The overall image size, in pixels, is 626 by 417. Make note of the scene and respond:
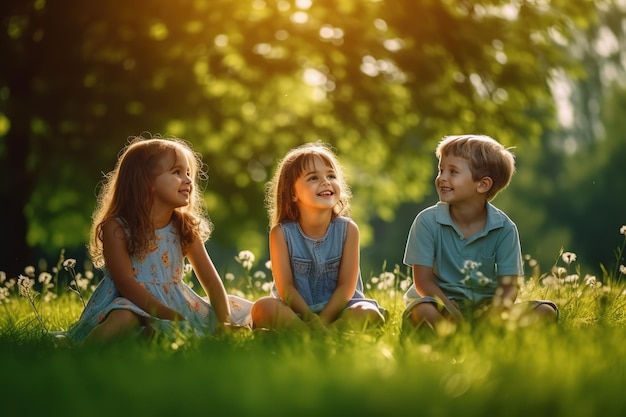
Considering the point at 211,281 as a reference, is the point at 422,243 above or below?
above

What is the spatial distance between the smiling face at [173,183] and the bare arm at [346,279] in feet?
3.33

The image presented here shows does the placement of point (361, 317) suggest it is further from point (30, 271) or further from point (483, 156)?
point (30, 271)

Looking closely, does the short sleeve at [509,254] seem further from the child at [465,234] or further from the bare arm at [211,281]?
the bare arm at [211,281]

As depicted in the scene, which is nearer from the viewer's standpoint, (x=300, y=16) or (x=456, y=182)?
(x=456, y=182)

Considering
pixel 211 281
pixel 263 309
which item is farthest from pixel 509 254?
pixel 211 281

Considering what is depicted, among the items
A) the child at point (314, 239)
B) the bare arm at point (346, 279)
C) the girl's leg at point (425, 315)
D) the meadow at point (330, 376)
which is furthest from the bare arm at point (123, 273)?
the girl's leg at point (425, 315)

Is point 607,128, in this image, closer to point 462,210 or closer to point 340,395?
point 462,210

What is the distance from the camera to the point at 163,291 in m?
5.13

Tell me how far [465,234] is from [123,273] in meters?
2.01

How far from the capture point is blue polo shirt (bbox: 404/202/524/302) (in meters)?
5.00

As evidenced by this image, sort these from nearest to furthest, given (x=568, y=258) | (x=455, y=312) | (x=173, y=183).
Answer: (x=455, y=312) < (x=568, y=258) < (x=173, y=183)

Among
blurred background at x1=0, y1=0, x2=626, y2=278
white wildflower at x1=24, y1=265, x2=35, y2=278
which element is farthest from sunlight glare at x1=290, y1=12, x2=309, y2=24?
white wildflower at x1=24, y1=265, x2=35, y2=278

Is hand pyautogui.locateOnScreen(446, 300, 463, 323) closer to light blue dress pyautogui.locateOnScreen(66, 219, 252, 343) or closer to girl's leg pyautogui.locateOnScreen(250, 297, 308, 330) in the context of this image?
girl's leg pyautogui.locateOnScreen(250, 297, 308, 330)

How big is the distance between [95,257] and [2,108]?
6292mm
